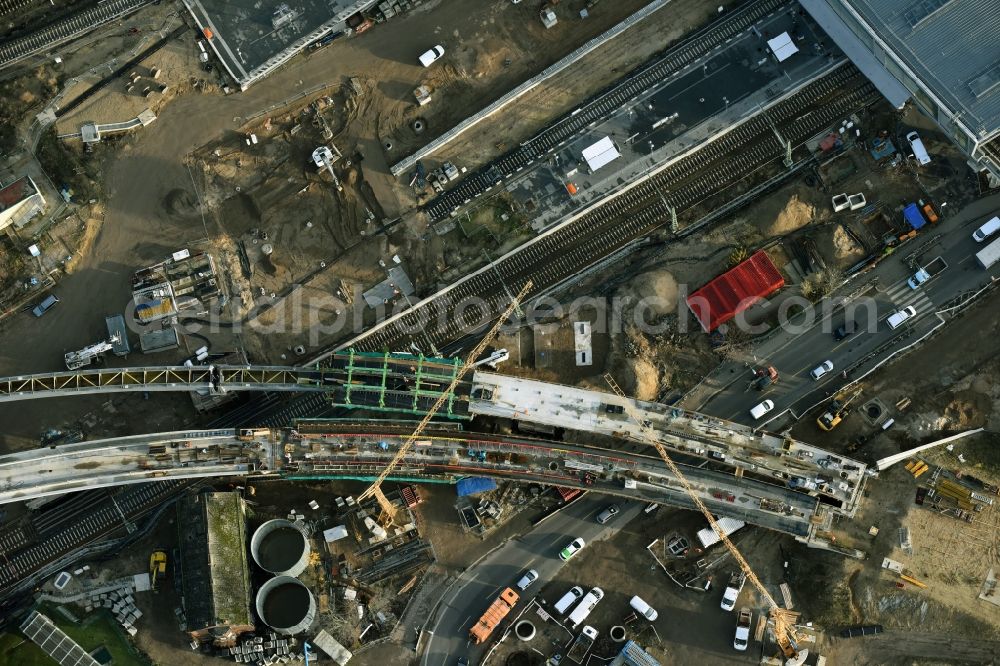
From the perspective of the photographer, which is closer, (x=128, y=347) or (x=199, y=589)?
(x=199, y=589)

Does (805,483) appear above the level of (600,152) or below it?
below

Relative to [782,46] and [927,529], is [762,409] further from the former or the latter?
[782,46]

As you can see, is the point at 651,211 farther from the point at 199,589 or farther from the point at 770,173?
the point at 199,589

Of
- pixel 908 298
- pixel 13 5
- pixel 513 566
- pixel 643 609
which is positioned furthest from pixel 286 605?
pixel 908 298

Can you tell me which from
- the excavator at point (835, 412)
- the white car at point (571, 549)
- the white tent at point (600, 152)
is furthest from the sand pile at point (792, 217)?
the white car at point (571, 549)

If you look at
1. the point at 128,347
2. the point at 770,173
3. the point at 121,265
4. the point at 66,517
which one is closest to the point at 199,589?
the point at 66,517

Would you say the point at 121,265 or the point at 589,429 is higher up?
the point at 121,265

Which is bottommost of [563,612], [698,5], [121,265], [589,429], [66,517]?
[563,612]
